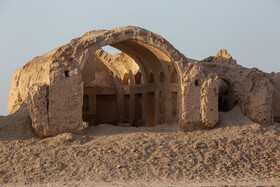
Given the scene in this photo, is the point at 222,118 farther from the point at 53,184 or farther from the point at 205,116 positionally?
the point at 53,184

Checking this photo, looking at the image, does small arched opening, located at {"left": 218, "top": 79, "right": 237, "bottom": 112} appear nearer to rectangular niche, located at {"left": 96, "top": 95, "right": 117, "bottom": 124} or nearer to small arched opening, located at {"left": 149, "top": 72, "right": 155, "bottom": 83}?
small arched opening, located at {"left": 149, "top": 72, "right": 155, "bottom": 83}

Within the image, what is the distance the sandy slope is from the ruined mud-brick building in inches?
29.1

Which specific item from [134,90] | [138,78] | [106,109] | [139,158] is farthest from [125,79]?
[139,158]

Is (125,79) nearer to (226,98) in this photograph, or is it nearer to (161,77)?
(161,77)

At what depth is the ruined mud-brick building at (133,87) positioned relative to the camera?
1078 cm

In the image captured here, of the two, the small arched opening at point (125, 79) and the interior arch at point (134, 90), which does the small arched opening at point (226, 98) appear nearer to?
the interior arch at point (134, 90)

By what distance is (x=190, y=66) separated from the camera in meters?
12.3

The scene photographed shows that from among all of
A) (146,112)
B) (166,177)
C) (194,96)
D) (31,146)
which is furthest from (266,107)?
(31,146)

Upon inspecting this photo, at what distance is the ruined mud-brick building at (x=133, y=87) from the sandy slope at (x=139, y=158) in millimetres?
740

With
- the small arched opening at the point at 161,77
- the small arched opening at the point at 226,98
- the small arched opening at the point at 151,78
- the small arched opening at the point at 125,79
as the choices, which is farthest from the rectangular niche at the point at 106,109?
the small arched opening at the point at 226,98

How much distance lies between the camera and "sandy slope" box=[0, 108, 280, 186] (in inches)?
354

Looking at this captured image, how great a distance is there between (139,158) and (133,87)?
6346 millimetres

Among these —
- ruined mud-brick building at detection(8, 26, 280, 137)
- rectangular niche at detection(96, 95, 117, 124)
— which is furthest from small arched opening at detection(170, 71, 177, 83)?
rectangular niche at detection(96, 95, 117, 124)

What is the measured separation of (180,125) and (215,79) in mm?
1782
